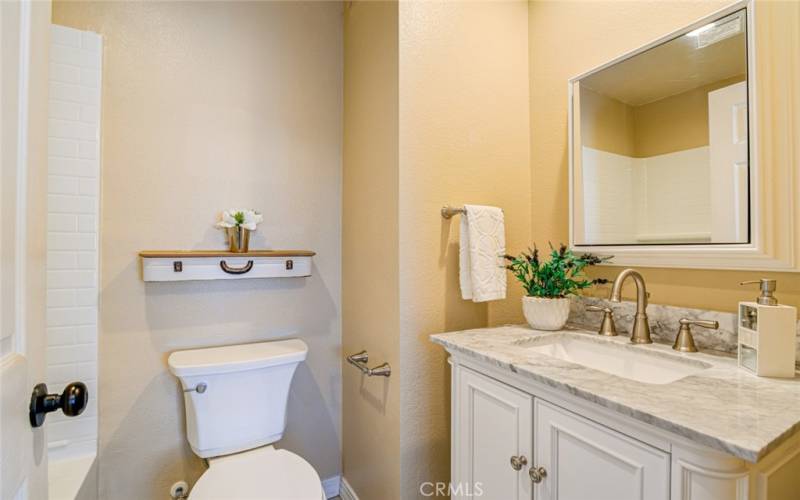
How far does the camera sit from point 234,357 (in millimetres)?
1402

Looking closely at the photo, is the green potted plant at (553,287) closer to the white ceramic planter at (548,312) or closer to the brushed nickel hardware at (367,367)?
the white ceramic planter at (548,312)

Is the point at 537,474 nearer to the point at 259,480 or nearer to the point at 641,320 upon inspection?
the point at 641,320

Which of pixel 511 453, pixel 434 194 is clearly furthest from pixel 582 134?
pixel 511 453

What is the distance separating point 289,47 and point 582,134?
134cm

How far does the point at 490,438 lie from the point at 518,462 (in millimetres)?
111

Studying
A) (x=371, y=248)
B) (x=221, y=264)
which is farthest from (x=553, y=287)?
(x=221, y=264)

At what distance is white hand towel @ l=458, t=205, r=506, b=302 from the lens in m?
1.29

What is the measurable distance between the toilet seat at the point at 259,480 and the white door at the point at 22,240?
614mm

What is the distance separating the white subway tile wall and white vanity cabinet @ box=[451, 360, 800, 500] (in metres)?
1.35

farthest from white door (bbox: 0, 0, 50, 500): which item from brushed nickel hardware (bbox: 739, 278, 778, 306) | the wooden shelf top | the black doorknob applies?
brushed nickel hardware (bbox: 739, 278, 778, 306)

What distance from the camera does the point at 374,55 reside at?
1.49m

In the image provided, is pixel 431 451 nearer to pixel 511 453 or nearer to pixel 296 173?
pixel 511 453

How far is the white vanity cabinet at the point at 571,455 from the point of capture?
594mm

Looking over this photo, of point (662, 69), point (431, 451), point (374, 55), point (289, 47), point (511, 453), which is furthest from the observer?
point (289, 47)
